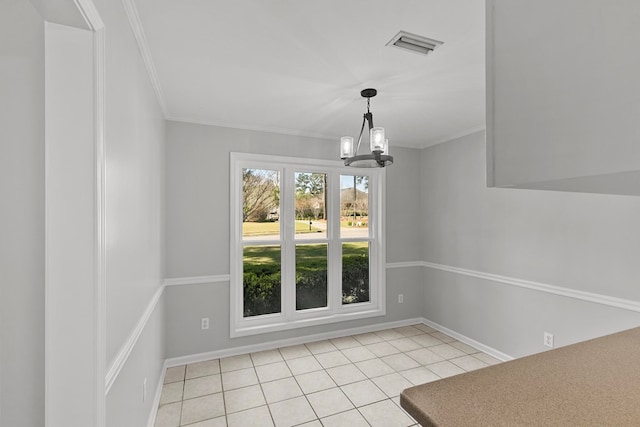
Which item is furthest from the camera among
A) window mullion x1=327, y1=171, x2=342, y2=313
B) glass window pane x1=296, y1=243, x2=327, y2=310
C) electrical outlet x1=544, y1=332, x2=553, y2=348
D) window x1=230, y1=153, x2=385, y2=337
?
window mullion x1=327, y1=171, x2=342, y2=313

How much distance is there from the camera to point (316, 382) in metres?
2.82

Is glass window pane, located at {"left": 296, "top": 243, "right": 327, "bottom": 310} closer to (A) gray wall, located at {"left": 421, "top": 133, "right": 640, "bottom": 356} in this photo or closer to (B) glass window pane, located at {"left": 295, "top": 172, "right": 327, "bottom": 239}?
(B) glass window pane, located at {"left": 295, "top": 172, "right": 327, "bottom": 239}

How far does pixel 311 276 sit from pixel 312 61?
2.56 meters

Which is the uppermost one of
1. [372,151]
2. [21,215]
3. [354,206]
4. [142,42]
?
[142,42]

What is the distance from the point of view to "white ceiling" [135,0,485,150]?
1608mm

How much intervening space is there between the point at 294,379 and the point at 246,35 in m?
2.75

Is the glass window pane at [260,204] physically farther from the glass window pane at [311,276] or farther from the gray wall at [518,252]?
the gray wall at [518,252]

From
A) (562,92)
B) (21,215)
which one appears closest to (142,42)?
(21,215)

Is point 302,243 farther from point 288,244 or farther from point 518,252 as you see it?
point 518,252

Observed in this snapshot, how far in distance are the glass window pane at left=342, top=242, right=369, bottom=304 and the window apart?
1 centimetres

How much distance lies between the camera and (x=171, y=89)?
2.56 metres

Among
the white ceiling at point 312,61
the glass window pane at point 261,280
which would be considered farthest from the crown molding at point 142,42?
the glass window pane at point 261,280

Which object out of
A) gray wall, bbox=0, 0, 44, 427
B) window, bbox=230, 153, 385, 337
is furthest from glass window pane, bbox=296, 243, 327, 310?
gray wall, bbox=0, 0, 44, 427

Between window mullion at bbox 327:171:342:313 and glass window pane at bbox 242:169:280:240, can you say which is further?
window mullion at bbox 327:171:342:313
